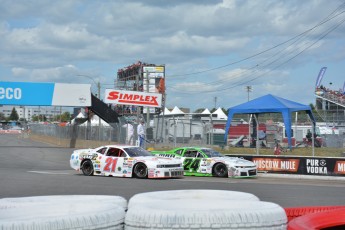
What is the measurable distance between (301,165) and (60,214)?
18833 mm

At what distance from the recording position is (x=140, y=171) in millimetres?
19484

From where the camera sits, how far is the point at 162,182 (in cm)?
1798

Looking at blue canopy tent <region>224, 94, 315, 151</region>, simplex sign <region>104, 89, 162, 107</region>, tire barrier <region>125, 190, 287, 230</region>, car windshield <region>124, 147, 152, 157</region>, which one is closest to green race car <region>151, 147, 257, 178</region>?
car windshield <region>124, 147, 152, 157</region>

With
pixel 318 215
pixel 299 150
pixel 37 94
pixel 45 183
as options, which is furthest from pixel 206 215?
pixel 37 94

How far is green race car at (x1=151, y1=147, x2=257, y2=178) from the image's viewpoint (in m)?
20.5

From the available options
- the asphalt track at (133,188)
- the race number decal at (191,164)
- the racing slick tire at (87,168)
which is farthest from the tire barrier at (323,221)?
the racing slick tire at (87,168)

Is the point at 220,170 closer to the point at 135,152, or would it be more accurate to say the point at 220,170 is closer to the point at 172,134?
the point at 135,152

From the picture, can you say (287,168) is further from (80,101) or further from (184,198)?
(80,101)

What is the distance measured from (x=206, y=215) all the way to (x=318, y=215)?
108cm

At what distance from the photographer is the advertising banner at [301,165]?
69.4ft

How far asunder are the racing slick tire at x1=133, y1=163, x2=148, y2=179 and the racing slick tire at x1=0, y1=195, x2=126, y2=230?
48.4ft

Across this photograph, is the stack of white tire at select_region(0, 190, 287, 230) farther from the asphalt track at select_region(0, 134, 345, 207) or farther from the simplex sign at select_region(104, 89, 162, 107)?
the simplex sign at select_region(104, 89, 162, 107)

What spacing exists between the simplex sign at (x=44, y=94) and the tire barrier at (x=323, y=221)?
35.6 m

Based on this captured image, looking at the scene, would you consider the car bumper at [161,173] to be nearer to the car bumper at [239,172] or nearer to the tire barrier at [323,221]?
the car bumper at [239,172]
